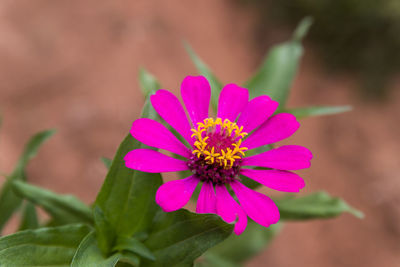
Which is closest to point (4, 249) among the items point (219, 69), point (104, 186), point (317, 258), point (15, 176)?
point (104, 186)

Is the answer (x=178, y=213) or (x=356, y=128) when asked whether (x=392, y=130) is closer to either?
(x=356, y=128)

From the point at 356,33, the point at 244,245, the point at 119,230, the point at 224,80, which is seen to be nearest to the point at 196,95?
the point at 119,230

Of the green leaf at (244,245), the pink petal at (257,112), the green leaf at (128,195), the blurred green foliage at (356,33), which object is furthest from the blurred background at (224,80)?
the pink petal at (257,112)

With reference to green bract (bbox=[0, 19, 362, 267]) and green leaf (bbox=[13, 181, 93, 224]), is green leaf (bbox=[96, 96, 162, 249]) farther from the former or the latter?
green leaf (bbox=[13, 181, 93, 224])

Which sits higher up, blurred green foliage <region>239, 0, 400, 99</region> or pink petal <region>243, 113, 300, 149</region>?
pink petal <region>243, 113, 300, 149</region>

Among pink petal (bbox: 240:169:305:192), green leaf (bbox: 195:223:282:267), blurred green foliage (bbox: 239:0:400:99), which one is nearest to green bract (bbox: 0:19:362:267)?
pink petal (bbox: 240:169:305:192)
